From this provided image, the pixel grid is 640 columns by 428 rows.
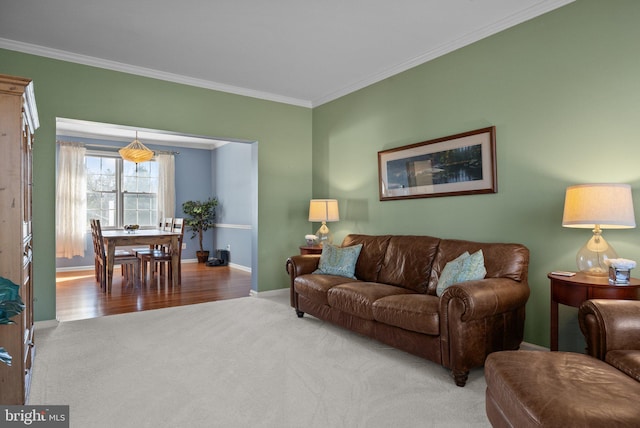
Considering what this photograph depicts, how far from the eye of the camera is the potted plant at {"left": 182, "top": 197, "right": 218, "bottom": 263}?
343 inches

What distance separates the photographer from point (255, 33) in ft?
11.9

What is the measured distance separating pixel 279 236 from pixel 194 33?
2.87 m

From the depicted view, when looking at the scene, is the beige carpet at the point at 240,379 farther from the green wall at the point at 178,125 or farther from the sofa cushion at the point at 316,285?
the green wall at the point at 178,125

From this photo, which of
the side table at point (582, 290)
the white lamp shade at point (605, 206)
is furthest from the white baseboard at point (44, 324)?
the white lamp shade at point (605, 206)

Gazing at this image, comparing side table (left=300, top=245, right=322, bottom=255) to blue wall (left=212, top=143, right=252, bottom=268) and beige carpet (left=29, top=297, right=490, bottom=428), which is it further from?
blue wall (left=212, top=143, right=252, bottom=268)

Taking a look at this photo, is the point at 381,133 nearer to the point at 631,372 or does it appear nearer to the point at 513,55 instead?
the point at 513,55

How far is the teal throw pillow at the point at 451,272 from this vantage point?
9.83 ft

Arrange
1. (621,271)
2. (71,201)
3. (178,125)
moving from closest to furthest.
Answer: (621,271) → (178,125) → (71,201)

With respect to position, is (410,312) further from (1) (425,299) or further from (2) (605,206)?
(2) (605,206)

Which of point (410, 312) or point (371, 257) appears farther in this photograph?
point (371, 257)

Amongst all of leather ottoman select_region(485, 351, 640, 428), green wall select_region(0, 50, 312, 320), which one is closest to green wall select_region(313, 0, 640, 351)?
leather ottoman select_region(485, 351, 640, 428)

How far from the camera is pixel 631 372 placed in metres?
1.71

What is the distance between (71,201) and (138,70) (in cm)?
431


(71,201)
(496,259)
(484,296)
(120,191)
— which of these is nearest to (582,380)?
(484,296)
